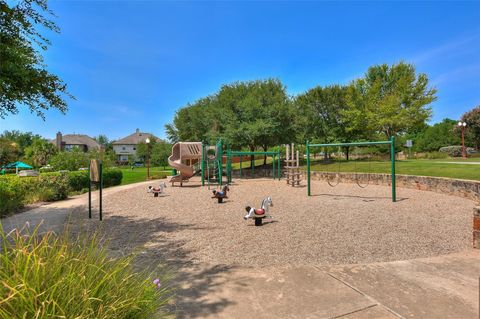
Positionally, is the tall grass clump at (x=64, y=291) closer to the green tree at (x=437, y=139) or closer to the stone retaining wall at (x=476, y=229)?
the stone retaining wall at (x=476, y=229)

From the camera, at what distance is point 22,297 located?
1.88 m

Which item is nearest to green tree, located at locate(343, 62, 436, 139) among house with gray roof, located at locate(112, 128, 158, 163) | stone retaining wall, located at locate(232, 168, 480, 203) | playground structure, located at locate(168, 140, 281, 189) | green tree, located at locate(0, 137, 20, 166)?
stone retaining wall, located at locate(232, 168, 480, 203)

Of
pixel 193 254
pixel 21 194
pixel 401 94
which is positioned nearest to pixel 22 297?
pixel 193 254

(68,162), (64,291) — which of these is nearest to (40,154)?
(68,162)

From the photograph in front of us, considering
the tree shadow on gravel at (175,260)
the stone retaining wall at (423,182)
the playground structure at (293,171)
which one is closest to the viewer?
the tree shadow on gravel at (175,260)

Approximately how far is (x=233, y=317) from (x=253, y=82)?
966 inches

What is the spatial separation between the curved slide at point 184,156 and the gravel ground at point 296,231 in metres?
6.99

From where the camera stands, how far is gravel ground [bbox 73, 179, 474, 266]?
4.58 m

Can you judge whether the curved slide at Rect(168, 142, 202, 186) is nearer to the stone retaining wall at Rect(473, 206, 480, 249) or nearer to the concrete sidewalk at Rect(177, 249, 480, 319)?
the concrete sidewalk at Rect(177, 249, 480, 319)

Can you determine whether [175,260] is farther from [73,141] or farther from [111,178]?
[73,141]

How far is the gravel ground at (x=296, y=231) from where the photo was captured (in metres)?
4.58

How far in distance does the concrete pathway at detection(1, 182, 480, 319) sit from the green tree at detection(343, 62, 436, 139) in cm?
2654

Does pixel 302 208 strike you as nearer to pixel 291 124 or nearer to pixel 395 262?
pixel 395 262

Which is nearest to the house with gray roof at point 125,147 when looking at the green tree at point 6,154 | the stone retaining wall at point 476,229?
the green tree at point 6,154
